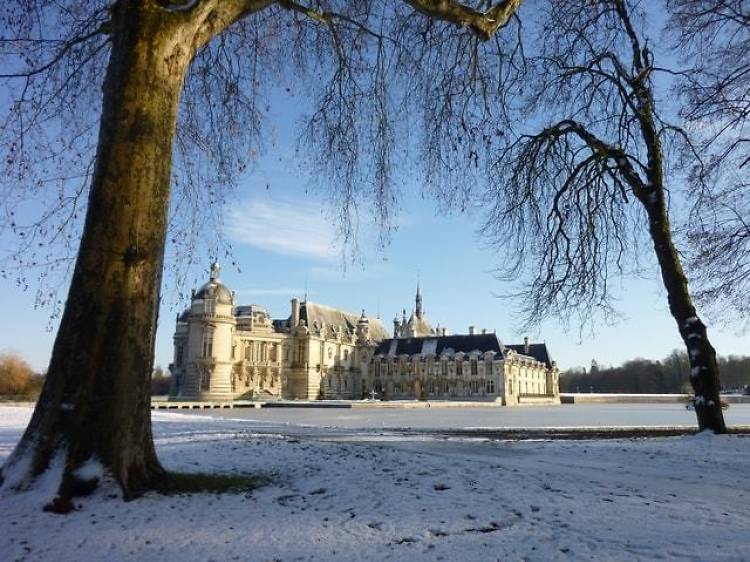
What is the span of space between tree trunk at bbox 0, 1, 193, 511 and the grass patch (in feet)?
0.60

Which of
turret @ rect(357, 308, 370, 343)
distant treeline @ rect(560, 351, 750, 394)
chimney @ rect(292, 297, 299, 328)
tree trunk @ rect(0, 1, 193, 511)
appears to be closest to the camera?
tree trunk @ rect(0, 1, 193, 511)

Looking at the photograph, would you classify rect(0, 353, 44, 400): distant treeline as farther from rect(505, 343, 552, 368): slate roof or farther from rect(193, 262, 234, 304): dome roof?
rect(505, 343, 552, 368): slate roof

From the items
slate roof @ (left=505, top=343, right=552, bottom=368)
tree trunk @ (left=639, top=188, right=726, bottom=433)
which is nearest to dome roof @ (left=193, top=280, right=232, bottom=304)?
slate roof @ (left=505, top=343, right=552, bottom=368)

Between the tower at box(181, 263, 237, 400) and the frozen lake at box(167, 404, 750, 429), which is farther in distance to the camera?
the tower at box(181, 263, 237, 400)

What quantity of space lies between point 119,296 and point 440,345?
102446mm

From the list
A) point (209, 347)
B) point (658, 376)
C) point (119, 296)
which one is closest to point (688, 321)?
point (119, 296)

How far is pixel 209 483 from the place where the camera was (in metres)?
6.63

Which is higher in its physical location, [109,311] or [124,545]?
[109,311]

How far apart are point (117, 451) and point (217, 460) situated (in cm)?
242

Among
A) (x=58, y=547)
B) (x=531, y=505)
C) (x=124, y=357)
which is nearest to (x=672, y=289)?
(x=531, y=505)

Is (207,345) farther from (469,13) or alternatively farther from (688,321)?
(469,13)

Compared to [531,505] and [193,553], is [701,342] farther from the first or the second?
[193,553]

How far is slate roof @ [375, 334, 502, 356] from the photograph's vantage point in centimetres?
10381

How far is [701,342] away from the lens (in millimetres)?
14445
